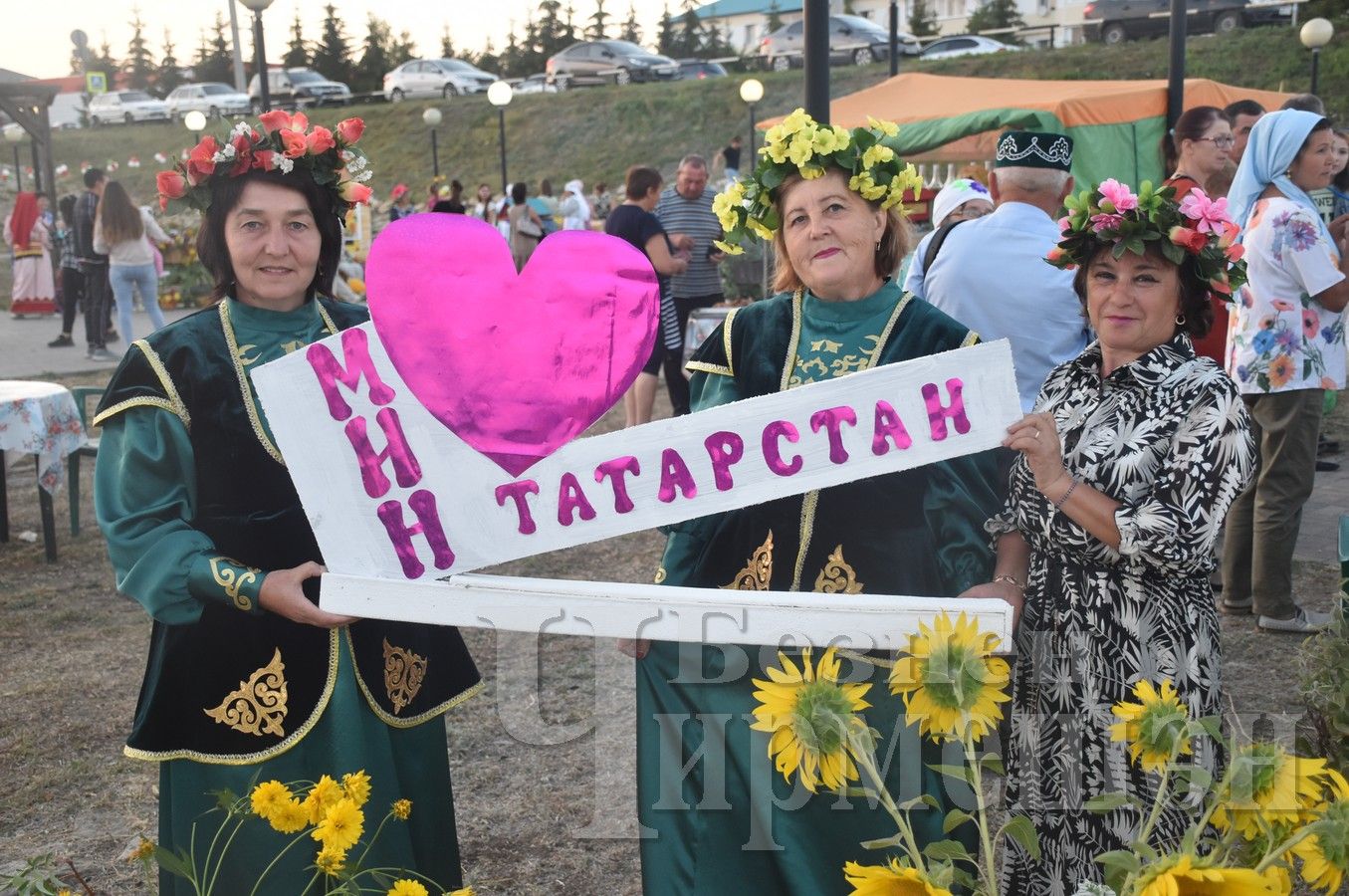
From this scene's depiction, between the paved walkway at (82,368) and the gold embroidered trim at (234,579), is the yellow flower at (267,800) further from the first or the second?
the paved walkway at (82,368)

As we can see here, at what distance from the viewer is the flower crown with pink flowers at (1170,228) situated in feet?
7.60

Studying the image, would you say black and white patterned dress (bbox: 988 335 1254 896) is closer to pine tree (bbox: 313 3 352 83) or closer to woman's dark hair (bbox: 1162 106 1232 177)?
woman's dark hair (bbox: 1162 106 1232 177)

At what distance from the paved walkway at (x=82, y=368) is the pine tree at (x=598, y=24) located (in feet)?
155

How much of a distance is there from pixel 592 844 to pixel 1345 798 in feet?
9.04

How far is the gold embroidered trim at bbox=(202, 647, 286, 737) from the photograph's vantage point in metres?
2.31

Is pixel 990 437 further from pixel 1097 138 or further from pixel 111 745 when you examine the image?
pixel 1097 138

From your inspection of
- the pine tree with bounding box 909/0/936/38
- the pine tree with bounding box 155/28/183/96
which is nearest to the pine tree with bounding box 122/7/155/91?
the pine tree with bounding box 155/28/183/96

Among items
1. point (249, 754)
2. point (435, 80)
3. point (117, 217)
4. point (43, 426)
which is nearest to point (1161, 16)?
point (435, 80)

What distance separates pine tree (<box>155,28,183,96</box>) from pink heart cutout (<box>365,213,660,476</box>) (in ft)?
236

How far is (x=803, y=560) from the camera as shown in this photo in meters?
2.41

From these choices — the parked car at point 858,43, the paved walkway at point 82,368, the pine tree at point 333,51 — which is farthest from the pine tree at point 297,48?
the paved walkway at point 82,368

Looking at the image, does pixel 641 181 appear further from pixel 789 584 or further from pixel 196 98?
pixel 196 98

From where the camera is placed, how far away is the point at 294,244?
2.39 metres

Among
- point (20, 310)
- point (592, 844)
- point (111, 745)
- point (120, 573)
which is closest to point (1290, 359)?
Result: point (592, 844)
